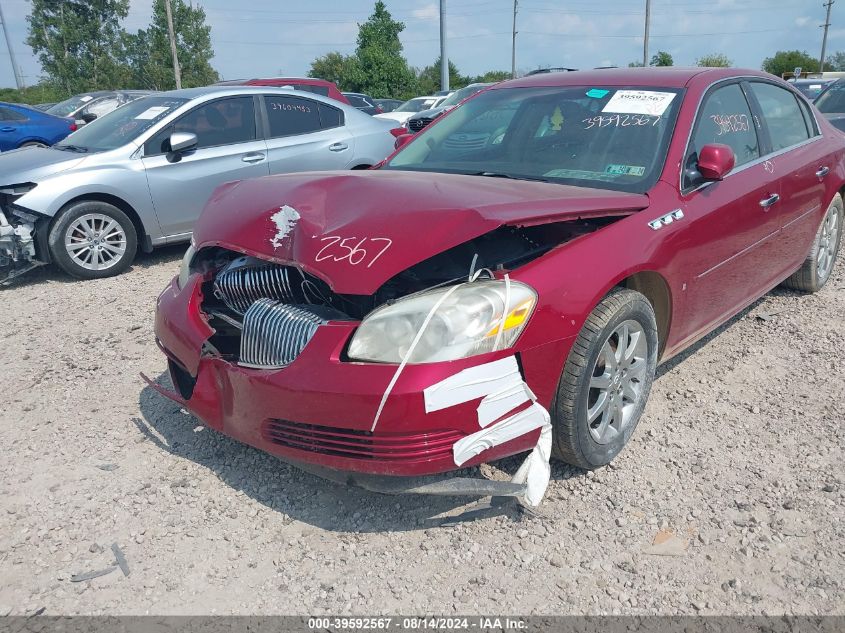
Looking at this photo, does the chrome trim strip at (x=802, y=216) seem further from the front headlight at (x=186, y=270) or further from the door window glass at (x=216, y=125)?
the door window glass at (x=216, y=125)

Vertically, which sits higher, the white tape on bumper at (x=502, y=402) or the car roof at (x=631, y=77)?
the car roof at (x=631, y=77)

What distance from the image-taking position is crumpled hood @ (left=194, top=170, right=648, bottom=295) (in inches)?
93.9

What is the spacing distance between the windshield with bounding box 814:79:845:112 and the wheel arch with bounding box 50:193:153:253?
899 centimetres

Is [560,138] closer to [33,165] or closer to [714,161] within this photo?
[714,161]

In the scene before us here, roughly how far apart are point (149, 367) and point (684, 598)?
3.06m

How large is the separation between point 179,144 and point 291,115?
4.69 ft

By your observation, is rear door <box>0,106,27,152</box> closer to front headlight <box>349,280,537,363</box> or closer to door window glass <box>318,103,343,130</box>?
door window glass <box>318,103,343,130</box>

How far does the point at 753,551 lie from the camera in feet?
7.94

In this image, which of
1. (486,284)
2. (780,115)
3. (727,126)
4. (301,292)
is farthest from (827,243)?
(301,292)

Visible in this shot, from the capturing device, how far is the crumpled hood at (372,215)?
7.82ft

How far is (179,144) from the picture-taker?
592cm

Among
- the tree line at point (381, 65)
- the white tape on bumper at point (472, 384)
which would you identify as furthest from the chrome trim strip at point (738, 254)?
the tree line at point (381, 65)

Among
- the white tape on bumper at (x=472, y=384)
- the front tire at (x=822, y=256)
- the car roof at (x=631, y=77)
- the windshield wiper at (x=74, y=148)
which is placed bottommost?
the front tire at (x=822, y=256)

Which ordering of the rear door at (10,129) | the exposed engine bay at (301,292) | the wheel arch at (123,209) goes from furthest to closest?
the rear door at (10,129) → the wheel arch at (123,209) → the exposed engine bay at (301,292)
